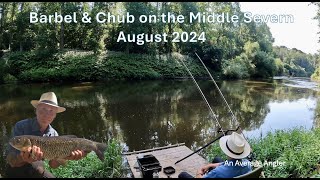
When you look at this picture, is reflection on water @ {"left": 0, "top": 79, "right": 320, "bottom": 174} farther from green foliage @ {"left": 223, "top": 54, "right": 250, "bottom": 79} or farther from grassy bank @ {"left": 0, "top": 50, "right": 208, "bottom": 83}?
green foliage @ {"left": 223, "top": 54, "right": 250, "bottom": 79}

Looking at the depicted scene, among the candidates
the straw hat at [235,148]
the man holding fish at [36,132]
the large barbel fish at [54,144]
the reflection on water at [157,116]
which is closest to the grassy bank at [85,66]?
the reflection on water at [157,116]

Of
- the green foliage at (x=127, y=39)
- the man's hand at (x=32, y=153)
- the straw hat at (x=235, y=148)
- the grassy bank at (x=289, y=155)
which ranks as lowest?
the grassy bank at (x=289, y=155)

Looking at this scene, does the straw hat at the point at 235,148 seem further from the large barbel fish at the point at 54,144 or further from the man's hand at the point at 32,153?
the man's hand at the point at 32,153

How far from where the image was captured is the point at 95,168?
13.8ft

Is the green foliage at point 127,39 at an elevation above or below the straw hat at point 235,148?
above

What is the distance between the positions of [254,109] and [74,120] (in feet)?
19.5

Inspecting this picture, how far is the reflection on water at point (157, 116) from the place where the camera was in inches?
262

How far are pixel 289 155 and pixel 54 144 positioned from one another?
3.20m

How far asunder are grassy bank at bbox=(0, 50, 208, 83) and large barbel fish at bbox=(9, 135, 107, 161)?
A: 48.4ft

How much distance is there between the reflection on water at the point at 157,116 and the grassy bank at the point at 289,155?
A: 5.56ft

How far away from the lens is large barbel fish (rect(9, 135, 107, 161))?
2193 mm

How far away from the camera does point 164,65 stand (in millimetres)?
21766

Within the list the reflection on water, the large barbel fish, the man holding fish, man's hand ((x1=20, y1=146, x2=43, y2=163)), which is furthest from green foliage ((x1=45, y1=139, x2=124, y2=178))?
man's hand ((x1=20, y1=146, x2=43, y2=163))

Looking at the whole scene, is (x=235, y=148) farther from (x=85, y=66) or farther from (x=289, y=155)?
(x=85, y=66)
